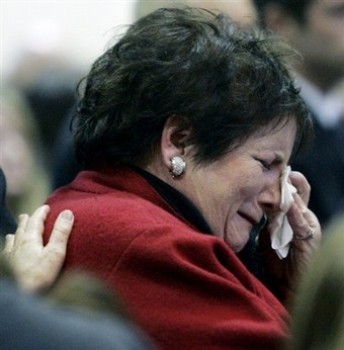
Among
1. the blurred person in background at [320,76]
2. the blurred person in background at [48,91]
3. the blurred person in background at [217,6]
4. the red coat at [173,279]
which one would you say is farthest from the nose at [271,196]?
the blurred person in background at [48,91]

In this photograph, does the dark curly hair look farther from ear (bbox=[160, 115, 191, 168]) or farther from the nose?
the nose

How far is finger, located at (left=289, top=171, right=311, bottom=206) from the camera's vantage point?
2.60 meters

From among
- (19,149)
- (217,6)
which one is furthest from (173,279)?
(19,149)

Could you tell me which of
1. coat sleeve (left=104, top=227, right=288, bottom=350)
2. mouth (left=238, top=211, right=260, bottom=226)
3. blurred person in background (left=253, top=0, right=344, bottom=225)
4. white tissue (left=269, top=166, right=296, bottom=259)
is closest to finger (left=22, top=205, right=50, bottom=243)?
coat sleeve (left=104, top=227, right=288, bottom=350)

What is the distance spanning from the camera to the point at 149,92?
2.18 m

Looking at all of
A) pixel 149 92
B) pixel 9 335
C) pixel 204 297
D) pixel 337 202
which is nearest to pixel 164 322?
pixel 204 297

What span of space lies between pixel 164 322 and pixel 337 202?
44.6 inches

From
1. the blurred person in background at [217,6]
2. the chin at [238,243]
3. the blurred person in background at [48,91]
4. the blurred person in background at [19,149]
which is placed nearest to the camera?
the chin at [238,243]

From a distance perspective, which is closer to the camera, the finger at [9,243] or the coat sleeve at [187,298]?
the coat sleeve at [187,298]

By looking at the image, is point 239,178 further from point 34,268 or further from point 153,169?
point 34,268

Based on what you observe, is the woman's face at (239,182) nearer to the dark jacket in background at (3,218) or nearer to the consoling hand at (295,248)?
the consoling hand at (295,248)

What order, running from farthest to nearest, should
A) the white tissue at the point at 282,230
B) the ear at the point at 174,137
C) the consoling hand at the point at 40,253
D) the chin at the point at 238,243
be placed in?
the white tissue at the point at 282,230
the chin at the point at 238,243
the ear at the point at 174,137
the consoling hand at the point at 40,253

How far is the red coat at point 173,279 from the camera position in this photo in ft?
6.37

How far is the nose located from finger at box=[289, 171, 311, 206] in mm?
179
